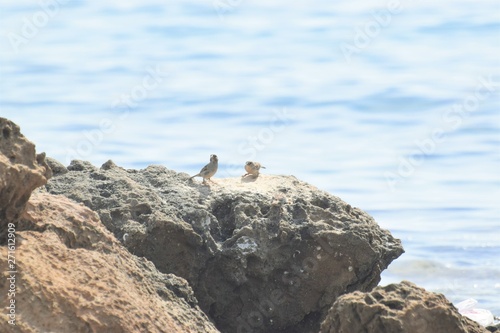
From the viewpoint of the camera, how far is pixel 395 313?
4.50 meters

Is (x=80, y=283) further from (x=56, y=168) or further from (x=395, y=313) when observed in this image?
(x=56, y=168)

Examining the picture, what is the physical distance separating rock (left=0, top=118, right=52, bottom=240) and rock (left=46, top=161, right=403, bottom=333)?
1287 mm

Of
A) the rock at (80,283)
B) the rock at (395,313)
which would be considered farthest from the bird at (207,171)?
the rock at (395,313)

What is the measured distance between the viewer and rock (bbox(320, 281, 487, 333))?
450 cm

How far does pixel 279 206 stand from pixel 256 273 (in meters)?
0.40

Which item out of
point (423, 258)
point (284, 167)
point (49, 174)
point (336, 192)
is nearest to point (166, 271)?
point (49, 174)

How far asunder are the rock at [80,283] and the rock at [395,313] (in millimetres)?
684

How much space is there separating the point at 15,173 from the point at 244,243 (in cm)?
184

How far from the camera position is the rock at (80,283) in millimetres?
4270

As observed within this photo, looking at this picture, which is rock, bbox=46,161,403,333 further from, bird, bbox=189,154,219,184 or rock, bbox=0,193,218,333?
rock, bbox=0,193,218,333

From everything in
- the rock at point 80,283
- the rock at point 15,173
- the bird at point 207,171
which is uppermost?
the bird at point 207,171

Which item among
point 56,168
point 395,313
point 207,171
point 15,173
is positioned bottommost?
point 395,313

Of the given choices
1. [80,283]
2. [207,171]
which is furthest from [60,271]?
[207,171]

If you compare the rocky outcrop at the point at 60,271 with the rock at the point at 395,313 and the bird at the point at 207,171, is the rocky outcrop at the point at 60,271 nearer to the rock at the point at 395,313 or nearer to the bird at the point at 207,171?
the rock at the point at 395,313
